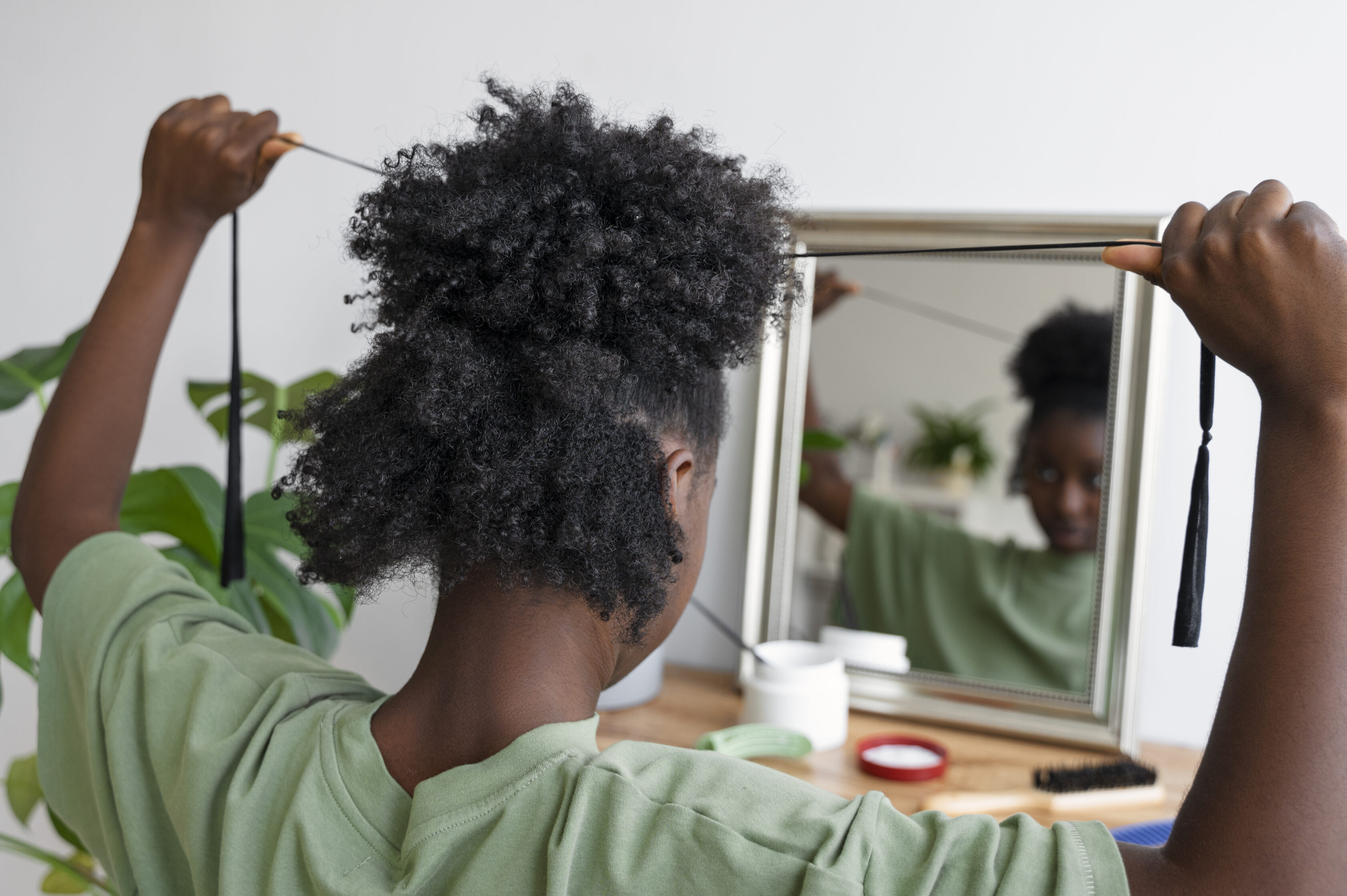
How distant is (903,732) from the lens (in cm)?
116

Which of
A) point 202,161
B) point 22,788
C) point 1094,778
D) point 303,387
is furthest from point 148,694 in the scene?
point 1094,778

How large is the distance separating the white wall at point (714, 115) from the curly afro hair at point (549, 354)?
0.67 metres

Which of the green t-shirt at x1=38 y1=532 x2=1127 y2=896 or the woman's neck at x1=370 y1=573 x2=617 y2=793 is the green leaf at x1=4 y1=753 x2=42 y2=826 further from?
the woman's neck at x1=370 y1=573 x2=617 y2=793

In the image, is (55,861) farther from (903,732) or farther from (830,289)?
(830,289)

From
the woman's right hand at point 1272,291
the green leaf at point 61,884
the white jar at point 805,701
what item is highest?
the woman's right hand at point 1272,291

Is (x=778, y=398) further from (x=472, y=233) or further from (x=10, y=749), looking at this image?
(x=10, y=749)

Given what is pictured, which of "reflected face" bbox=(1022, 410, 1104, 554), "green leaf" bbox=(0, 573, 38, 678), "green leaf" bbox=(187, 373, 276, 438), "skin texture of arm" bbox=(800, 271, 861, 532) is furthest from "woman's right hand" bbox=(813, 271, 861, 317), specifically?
"green leaf" bbox=(0, 573, 38, 678)

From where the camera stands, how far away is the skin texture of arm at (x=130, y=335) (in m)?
0.79

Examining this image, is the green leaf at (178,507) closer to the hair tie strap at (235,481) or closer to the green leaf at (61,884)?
the hair tie strap at (235,481)

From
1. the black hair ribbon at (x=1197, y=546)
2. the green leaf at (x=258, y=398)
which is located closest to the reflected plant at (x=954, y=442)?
the black hair ribbon at (x=1197, y=546)

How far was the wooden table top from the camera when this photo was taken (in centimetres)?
98

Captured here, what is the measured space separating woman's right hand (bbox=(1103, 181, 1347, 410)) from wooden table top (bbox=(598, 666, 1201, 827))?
1.92ft

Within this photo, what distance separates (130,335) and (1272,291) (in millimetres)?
818

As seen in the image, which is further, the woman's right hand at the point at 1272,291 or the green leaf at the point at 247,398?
the green leaf at the point at 247,398
